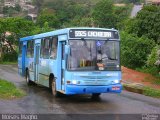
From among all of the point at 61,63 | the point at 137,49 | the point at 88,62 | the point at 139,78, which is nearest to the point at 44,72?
the point at 61,63

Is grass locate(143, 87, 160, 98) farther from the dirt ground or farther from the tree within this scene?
the tree

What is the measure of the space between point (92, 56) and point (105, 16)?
57642 mm

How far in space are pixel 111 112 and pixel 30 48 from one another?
1001cm

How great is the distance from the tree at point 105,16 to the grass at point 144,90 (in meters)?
49.7

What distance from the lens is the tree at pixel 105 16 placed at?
71625 millimetres

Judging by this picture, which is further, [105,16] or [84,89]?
[105,16]

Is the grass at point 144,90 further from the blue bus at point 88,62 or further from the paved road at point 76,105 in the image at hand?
the blue bus at point 88,62

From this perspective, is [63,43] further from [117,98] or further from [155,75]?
[155,75]

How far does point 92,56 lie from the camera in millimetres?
14727

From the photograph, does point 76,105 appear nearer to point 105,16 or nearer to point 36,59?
point 36,59

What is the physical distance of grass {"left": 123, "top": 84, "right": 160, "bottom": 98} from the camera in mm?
18375

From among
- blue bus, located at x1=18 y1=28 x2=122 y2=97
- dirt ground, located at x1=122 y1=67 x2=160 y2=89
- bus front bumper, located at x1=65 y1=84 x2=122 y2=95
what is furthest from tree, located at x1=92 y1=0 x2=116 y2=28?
bus front bumper, located at x1=65 y1=84 x2=122 y2=95

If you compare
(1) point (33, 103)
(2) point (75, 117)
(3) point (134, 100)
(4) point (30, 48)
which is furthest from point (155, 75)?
(2) point (75, 117)

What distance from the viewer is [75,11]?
99312 mm
